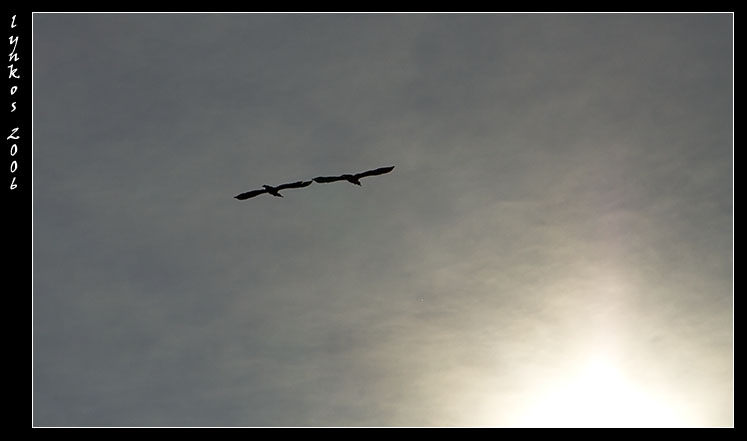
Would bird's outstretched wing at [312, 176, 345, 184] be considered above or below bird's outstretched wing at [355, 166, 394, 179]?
below

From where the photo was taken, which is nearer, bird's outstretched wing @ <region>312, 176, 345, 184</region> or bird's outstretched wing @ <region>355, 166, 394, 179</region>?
bird's outstretched wing @ <region>312, 176, 345, 184</region>

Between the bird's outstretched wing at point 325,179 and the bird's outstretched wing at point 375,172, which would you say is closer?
the bird's outstretched wing at point 325,179

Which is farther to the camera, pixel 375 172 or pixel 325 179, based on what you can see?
pixel 375 172

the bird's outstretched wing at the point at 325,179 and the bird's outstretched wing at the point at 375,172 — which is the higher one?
the bird's outstretched wing at the point at 375,172

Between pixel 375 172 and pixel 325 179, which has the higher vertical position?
pixel 375 172
